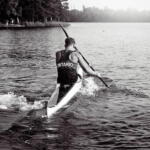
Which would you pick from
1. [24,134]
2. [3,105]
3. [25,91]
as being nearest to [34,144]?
[24,134]

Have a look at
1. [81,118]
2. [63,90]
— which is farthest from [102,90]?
[81,118]

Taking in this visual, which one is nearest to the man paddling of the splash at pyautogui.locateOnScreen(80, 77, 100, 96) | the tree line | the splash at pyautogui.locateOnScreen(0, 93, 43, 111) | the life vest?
the life vest

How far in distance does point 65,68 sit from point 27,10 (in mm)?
105742

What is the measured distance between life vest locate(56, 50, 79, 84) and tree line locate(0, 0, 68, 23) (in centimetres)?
8861

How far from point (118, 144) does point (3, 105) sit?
521 cm

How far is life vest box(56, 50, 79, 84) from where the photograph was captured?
13203mm

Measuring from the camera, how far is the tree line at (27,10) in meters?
99.8

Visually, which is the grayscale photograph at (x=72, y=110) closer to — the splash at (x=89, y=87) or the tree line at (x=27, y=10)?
the splash at (x=89, y=87)

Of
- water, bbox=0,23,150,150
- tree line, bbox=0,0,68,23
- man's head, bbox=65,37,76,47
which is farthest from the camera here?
tree line, bbox=0,0,68,23

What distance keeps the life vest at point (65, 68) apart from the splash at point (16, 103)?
1337mm

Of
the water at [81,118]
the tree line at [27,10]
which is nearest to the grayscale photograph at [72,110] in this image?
the water at [81,118]

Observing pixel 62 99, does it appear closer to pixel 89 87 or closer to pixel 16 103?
pixel 16 103

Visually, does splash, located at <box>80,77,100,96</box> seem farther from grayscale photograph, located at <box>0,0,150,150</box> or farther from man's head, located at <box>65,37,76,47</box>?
man's head, located at <box>65,37,76,47</box>

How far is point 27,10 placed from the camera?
116 metres
